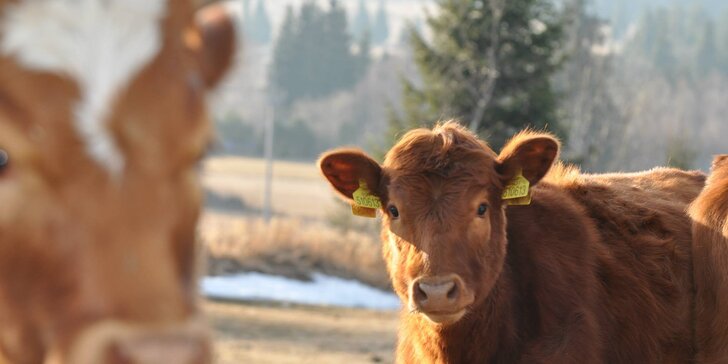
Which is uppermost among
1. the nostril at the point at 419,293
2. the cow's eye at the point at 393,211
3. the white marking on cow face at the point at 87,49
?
the white marking on cow face at the point at 87,49

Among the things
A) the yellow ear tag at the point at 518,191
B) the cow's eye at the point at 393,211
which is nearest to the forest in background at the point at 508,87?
the cow's eye at the point at 393,211

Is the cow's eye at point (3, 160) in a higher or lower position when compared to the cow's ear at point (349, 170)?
higher

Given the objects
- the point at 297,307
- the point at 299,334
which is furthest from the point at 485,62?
the point at 299,334

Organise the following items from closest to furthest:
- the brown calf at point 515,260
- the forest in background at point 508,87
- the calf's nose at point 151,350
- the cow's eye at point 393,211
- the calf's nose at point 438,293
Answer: the calf's nose at point 151,350 < the calf's nose at point 438,293 < the brown calf at point 515,260 < the cow's eye at point 393,211 < the forest in background at point 508,87

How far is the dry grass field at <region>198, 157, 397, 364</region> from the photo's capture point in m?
13.3

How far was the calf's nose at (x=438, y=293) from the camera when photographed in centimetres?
501

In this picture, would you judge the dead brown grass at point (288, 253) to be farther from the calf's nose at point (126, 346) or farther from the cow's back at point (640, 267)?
the calf's nose at point (126, 346)

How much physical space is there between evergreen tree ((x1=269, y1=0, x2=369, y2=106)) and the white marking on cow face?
60464 millimetres

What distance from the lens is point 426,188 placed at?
5.45m

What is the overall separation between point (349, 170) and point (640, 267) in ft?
5.90

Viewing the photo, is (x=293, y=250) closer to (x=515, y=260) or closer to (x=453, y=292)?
(x=515, y=260)

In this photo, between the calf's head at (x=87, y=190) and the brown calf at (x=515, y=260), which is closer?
the calf's head at (x=87, y=190)

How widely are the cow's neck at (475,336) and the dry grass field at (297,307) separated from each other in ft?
4.89

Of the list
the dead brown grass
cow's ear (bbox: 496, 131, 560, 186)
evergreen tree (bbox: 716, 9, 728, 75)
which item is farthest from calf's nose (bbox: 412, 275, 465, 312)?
evergreen tree (bbox: 716, 9, 728, 75)
